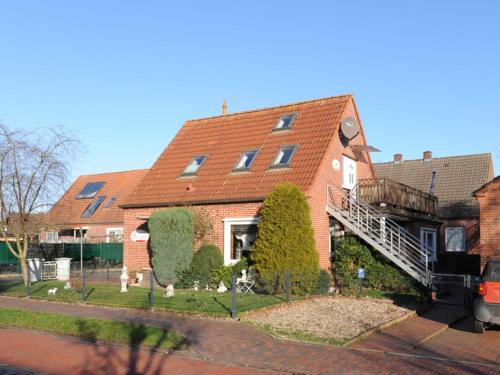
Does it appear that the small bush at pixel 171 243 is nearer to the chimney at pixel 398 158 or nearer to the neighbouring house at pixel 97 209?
the neighbouring house at pixel 97 209

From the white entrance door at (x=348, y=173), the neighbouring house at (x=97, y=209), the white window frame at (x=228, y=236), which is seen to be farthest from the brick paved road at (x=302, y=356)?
the neighbouring house at (x=97, y=209)

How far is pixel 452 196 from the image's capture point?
3375 centimetres

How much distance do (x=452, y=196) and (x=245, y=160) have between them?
16.9 meters

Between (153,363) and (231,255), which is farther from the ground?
(231,255)

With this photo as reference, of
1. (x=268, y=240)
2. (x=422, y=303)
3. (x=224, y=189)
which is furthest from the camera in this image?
(x=224, y=189)

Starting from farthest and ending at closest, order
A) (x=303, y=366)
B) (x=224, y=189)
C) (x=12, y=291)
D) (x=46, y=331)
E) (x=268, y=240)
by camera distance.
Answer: (x=224, y=189) < (x=12, y=291) < (x=268, y=240) < (x=46, y=331) < (x=303, y=366)

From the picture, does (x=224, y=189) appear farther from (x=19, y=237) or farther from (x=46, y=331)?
(x=46, y=331)

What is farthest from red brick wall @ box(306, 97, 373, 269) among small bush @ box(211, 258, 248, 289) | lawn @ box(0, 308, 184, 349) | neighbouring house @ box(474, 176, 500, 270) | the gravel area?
lawn @ box(0, 308, 184, 349)

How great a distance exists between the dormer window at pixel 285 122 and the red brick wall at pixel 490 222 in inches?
344

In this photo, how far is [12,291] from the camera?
19703 mm

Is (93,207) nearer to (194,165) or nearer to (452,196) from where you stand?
(194,165)

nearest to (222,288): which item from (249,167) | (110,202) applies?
(249,167)

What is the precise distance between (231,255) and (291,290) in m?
3.96

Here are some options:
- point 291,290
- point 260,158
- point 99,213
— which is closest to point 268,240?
point 291,290
